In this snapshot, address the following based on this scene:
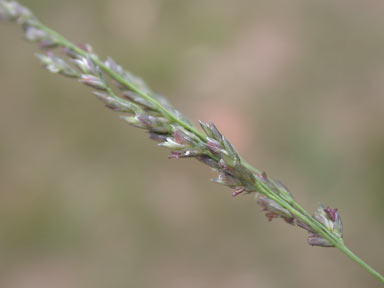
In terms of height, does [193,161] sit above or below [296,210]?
above

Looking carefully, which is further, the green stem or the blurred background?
the blurred background

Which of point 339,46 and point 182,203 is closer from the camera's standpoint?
point 182,203

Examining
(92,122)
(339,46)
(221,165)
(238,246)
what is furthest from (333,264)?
(221,165)

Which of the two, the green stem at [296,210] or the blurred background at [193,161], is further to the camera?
the blurred background at [193,161]

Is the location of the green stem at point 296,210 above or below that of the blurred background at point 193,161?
below

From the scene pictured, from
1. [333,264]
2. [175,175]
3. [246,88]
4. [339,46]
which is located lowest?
[333,264]

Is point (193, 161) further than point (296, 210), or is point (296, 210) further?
point (193, 161)

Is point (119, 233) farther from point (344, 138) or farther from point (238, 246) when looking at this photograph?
point (344, 138)

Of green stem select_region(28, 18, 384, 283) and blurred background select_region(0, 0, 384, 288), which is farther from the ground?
blurred background select_region(0, 0, 384, 288)
